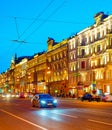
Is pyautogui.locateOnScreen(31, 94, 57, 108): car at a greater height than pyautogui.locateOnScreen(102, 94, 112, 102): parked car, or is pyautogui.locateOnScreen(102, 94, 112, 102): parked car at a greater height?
pyautogui.locateOnScreen(102, 94, 112, 102): parked car

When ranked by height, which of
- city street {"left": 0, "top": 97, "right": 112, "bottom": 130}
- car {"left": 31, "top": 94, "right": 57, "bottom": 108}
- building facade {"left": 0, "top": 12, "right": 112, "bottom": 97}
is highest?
building facade {"left": 0, "top": 12, "right": 112, "bottom": 97}

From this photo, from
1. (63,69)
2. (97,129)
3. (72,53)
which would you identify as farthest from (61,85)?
(97,129)

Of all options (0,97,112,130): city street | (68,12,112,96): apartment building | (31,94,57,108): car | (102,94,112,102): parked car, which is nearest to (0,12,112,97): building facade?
(68,12,112,96): apartment building

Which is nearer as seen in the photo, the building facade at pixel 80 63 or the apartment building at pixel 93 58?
the apartment building at pixel 93 58

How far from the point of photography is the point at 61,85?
9856 cm

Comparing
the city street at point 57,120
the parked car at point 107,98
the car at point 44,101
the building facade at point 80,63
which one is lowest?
the city street at point 57,120

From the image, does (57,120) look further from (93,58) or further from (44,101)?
(93,58)

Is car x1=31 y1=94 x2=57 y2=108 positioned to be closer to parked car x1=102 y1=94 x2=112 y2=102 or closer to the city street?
the city street

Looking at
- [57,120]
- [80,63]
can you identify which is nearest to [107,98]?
[80,63]

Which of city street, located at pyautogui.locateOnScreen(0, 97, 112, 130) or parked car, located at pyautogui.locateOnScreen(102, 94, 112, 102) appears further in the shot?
parked car, located at pyautogui.locateOnScreen(102, 94, 112, 102)

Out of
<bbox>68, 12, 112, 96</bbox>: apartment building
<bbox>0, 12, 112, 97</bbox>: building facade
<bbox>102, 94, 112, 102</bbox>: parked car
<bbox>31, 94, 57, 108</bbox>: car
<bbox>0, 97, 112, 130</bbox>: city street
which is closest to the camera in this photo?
<bbox>0, 97, 112, 130</bbox>: city street

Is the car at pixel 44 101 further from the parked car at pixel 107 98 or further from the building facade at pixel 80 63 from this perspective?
the building facade at pixel 80 63

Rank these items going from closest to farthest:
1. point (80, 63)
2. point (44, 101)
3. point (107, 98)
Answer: point (44, 101), point (107, 98), point (80, 63)

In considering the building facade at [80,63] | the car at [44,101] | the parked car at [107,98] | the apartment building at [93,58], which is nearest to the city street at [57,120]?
the car at [44,101]
